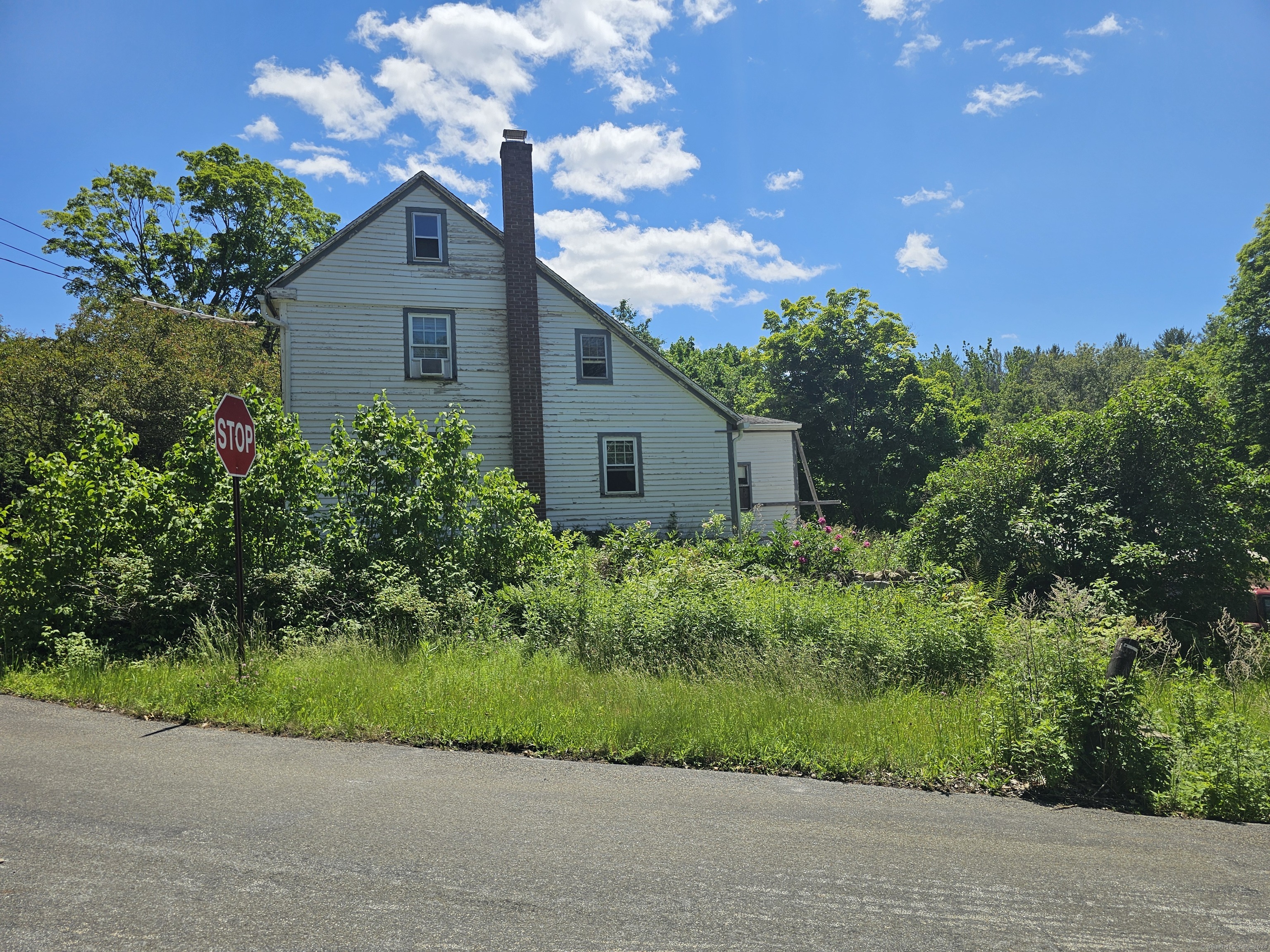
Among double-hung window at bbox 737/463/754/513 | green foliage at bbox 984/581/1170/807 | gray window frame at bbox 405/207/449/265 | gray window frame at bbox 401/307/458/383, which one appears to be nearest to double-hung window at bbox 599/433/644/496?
gray window frame at bbox 401/307/458/383

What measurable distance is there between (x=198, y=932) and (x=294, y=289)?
17.1 m

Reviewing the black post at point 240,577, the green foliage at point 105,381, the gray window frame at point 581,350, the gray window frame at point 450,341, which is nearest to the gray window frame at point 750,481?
the gray window frame at point 581,350

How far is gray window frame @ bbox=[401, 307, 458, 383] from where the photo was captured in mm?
18641

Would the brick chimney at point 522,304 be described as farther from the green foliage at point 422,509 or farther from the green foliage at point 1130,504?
the green foliage at point 1130,504

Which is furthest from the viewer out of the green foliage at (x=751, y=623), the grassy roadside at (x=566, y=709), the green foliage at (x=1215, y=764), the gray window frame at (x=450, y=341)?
the gray window frame at (x=450, y=341)

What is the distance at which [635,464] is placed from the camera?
2006cm

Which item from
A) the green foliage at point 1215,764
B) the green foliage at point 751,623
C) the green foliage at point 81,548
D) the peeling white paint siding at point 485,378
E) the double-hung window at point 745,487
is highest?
the peeling white paint siding at point 485,378

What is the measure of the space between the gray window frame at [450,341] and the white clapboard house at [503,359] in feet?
0.11

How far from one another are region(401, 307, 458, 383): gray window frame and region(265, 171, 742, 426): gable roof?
225 centimetres

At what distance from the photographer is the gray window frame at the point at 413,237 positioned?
18.8 m

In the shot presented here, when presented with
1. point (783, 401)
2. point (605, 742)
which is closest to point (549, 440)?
point (605, 742)

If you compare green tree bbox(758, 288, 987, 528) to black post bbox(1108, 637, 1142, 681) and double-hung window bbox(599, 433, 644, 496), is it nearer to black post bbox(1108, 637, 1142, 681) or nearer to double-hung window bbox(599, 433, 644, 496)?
double-hung window bbox(599, 433, 644, 496)

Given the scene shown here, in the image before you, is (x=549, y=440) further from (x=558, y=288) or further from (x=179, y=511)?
(x=179, y=511)

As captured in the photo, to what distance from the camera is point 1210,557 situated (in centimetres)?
1252
